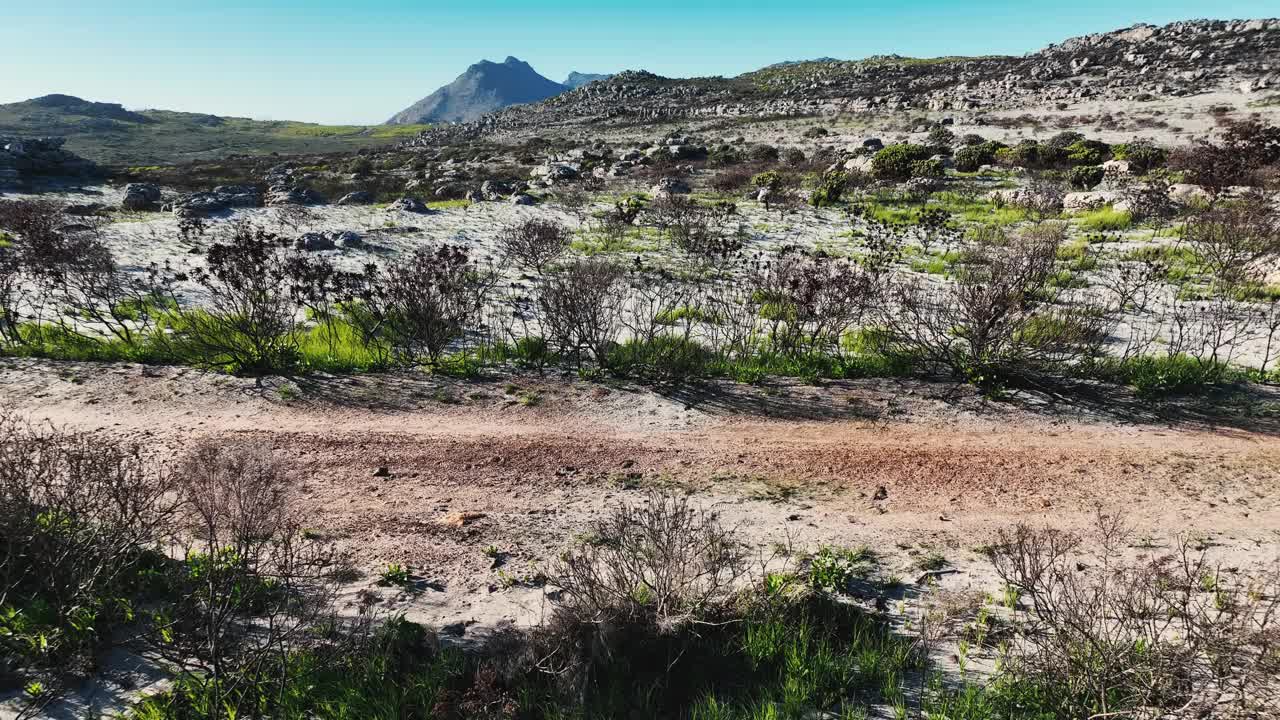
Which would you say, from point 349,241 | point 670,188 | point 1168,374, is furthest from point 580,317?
point 670,188

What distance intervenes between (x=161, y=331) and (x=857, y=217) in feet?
74.1

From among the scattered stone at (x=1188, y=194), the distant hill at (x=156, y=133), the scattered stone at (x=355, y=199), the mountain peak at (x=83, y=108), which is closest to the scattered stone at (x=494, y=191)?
the scattered stone at (x=355, y=199)

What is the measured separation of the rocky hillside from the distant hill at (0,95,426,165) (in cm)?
3176

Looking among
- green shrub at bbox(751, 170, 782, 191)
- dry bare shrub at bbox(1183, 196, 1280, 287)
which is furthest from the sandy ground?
green shrub at bbox(751, 170, 782, 191)

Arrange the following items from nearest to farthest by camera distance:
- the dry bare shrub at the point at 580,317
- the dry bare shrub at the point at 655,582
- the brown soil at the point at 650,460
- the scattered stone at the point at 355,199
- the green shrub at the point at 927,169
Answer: the dry bare shrub at the point at 655,582, the brown soil at the point at 650,460, the dry bare shrub at the point at 580,317, the green shrub at the point at 927,169, the scattered stone at the point at 355,199

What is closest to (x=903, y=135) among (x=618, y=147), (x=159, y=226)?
(x=618, y=147)

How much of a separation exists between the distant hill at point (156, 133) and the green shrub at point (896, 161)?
80.8m

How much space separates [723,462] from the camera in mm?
8320

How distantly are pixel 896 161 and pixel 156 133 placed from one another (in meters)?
143

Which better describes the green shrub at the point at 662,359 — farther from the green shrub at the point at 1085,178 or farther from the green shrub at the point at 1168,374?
the green shrub at the point at 1085,178

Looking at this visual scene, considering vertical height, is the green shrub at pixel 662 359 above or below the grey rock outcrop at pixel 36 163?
below

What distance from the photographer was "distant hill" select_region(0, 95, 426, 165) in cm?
9188

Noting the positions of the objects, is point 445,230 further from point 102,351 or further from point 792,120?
point 792,120

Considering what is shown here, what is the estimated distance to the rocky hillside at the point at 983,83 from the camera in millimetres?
57781
